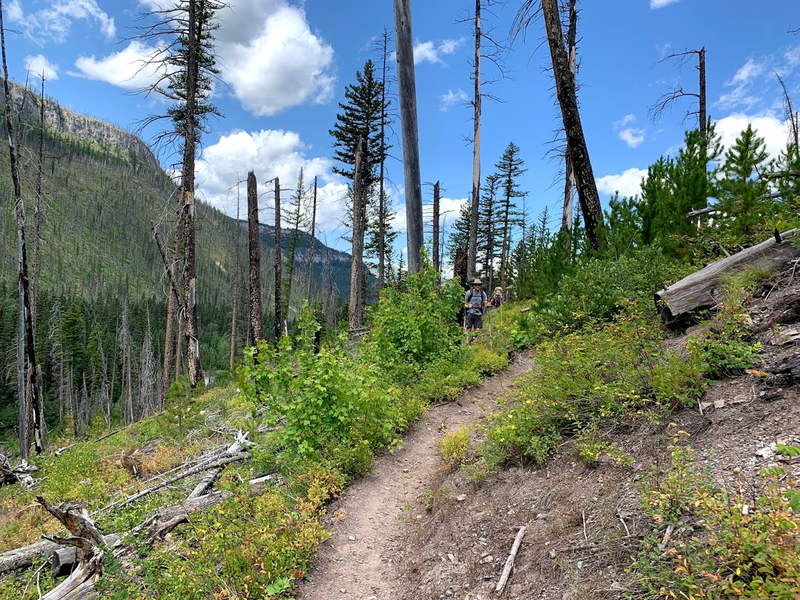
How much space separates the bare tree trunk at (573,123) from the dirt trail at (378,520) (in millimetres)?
4662

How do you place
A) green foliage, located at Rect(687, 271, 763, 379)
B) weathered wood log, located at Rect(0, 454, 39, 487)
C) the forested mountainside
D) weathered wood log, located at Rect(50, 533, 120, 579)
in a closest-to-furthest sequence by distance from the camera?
green foliage, located at Rect(687, 271, 763, 379) → weathered wood log, located at Rect(50, 533, 120, 579) → weathered wood log, located at Rect(0, 454, 39, 487) → the forested mountainside

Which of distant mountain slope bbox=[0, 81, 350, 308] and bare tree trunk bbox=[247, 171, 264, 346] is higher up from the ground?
distant mountain slope bbox=[0, 81, 350, 308]

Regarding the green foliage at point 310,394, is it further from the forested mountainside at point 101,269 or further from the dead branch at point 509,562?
the forested mountainside at point 101,269

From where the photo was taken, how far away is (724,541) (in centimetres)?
187

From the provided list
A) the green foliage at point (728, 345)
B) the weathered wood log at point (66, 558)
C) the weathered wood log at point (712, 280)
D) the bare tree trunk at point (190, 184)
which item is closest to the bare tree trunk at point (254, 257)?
the bare tree trunk at point (190, 184)

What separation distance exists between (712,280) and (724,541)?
157 inches

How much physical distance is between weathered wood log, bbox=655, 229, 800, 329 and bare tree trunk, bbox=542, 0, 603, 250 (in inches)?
124

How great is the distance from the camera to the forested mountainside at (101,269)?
36750mm

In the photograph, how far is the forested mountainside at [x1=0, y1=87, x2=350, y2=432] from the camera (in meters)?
36.8

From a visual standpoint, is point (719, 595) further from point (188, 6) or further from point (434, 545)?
point (188, 6)

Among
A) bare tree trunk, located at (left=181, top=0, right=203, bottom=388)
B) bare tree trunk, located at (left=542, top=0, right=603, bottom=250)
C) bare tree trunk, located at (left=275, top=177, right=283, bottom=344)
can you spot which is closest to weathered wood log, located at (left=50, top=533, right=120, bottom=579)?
bare tree trunk, located at (left=542, top=0, right=603, bottom=250)

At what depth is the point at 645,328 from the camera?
177 inches

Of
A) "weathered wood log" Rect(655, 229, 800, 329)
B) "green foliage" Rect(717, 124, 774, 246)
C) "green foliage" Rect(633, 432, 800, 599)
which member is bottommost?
"green foliage" Rect(633, 432, 800, 599)

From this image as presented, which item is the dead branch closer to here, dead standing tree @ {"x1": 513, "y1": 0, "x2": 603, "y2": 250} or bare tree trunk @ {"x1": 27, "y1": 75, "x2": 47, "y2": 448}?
dead standing tree @ {"x1": 513, "y1": 0, "x2": 603, "y2": 250}
